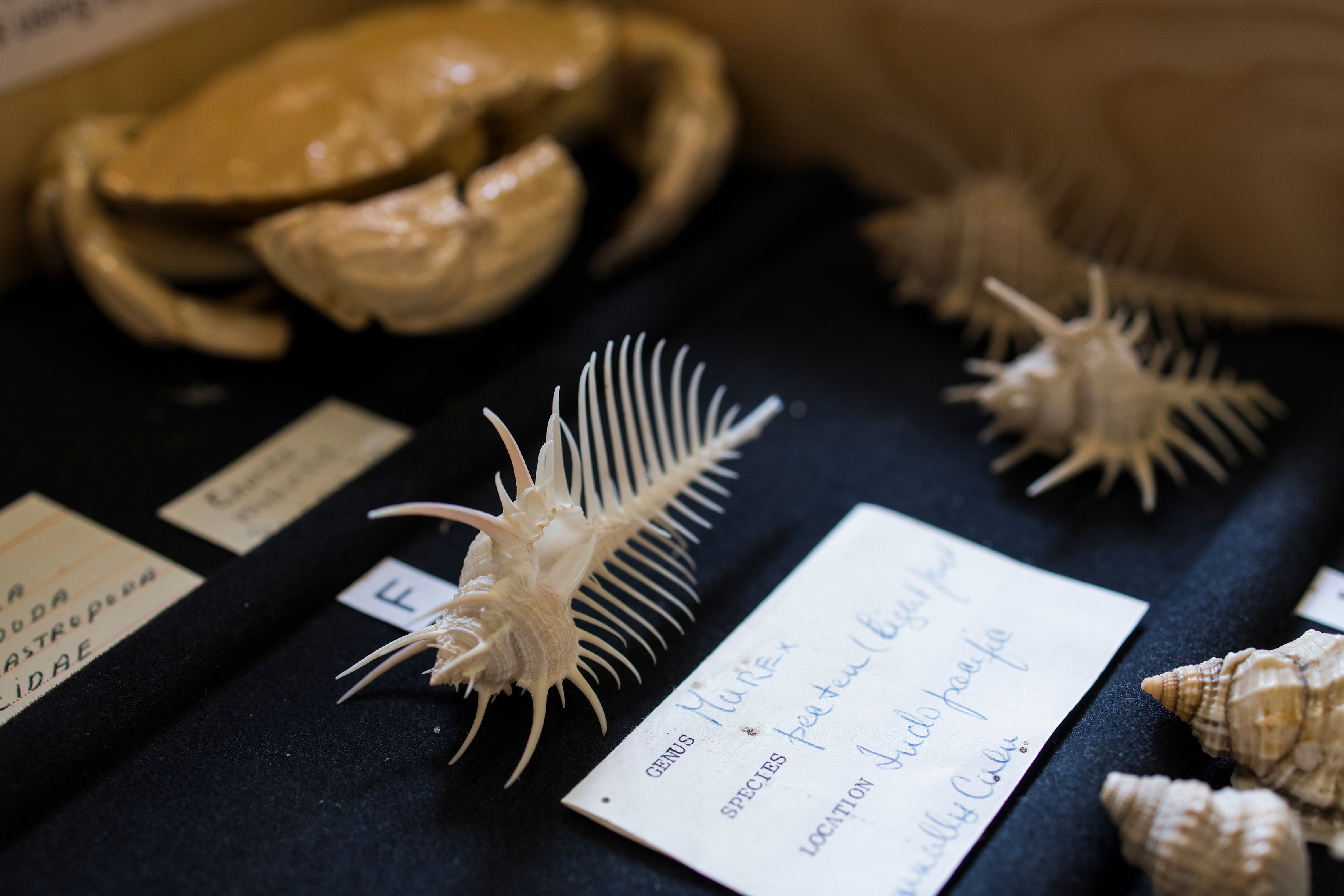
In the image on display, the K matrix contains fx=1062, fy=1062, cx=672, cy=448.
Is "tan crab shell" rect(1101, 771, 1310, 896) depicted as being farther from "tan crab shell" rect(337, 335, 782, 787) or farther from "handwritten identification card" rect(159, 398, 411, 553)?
"handwritten identification card" rect(159, 398, 411, 553)

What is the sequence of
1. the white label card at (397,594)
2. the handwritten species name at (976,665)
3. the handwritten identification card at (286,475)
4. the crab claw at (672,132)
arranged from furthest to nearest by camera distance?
the crab claw at (672,132) → the handwritten identification card at (286,475) → the white label card at (397,594) → the handwritten species name at (976,665)

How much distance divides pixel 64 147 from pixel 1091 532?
4.06 feet

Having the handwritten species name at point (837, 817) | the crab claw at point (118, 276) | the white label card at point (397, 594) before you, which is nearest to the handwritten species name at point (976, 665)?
the handwritten species name at point (837, 817)

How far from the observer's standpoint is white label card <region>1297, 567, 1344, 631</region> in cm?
94

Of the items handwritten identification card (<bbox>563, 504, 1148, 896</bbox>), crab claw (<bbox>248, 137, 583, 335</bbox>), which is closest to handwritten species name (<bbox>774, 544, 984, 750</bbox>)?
handwritten identification card (<bbox>563, 504, 1148, 896</bbox>)

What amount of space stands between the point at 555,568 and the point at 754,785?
22cm

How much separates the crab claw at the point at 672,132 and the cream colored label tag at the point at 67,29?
62 cm

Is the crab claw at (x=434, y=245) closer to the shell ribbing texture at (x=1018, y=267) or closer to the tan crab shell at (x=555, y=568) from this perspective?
the tan crab shell at (x=555, y=568)

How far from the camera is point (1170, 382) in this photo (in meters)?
1.13

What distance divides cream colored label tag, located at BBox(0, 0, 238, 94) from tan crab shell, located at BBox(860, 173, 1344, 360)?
3.25 ft

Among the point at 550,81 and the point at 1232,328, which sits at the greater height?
the point at 550,81

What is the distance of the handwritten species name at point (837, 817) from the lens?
0.75 m

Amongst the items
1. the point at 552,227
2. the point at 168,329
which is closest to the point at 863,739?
the point at 552,227

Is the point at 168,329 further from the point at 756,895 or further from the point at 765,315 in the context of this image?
the point at 756,895
